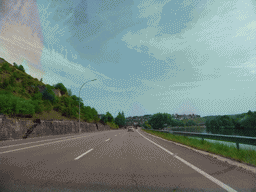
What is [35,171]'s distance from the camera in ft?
15.7

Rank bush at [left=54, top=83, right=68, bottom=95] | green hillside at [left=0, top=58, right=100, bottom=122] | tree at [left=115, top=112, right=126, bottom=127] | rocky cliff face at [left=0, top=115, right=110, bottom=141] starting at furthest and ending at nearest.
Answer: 1. tree at [left=115, top=112, right=126, bottom=127]
2. bush at [left=54, top=83, right=68, bottom=95]
3. green hillside at [left=0, top=58, right=100, bottom=122]
4. rocky cliff face at [left=0, top=115, right=110, bottom=141]

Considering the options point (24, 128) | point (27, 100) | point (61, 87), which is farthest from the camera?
point (61, 87)

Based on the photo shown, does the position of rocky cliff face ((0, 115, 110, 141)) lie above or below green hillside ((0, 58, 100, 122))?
below

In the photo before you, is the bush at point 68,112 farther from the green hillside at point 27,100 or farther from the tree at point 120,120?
the tree at point 120,120

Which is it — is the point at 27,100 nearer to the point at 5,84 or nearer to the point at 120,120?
the point at 5,84

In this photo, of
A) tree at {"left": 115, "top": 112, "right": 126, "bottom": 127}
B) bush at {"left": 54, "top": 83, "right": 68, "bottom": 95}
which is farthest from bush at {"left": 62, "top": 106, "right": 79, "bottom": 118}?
tree at {"left": 115, "top": 112, "right": 126, "bottom": 127}

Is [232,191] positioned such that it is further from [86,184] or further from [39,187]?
[39,187]

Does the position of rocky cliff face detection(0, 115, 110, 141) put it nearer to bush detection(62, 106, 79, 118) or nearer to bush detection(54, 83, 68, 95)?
bush detection(62, 106, 79, 118)

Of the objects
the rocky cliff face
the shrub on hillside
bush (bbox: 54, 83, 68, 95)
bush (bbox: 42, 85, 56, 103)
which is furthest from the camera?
bush (bbox: 54, 83, 68, 95)

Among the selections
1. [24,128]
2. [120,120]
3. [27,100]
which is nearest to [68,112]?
[27,100]

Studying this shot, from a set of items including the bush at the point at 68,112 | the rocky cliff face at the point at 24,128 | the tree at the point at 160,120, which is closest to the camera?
the rocky cliff face at the point at 24,128

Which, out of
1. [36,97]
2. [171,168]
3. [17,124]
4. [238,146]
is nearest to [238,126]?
[238,146]

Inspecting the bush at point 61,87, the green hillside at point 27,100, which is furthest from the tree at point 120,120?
the green hillside at point 27,100

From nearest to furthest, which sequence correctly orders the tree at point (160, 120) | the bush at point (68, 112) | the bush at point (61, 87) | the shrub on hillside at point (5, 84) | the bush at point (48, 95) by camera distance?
the shrub on hillside at point (5, 84) → the bush at point (68, 112) → the bush at point (48, 95) → the bush at point (61, 87) → the tree at point (160, 120)
